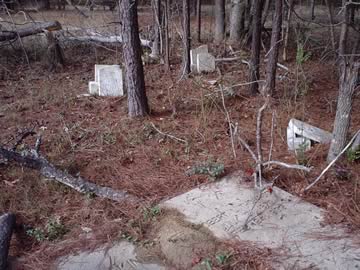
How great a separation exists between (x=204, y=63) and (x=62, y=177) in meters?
4.22

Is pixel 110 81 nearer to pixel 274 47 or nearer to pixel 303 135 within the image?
pixel 274 47

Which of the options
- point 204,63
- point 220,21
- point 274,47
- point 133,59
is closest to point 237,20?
point 220,21

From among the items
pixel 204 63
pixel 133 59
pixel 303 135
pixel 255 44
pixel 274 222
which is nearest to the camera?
pixel 274 222

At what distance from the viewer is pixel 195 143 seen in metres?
4.12

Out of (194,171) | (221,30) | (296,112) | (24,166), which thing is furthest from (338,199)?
(221,30)

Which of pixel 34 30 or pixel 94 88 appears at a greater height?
pixel 34 30

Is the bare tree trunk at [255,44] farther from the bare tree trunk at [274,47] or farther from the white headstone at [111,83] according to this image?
the white headstone at [111,83]

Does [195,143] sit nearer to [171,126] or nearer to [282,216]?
[171,126]

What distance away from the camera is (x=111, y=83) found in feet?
18.8

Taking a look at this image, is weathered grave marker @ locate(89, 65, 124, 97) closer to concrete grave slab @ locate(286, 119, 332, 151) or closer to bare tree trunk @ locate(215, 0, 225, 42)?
concrete grave slab @ locate(286, 119, 332, 151)

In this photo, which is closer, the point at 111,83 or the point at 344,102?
the point at 344,102

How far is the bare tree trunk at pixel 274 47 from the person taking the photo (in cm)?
507

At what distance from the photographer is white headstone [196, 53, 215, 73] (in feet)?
22.6

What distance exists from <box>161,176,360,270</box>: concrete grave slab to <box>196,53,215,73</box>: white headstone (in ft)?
13.0
